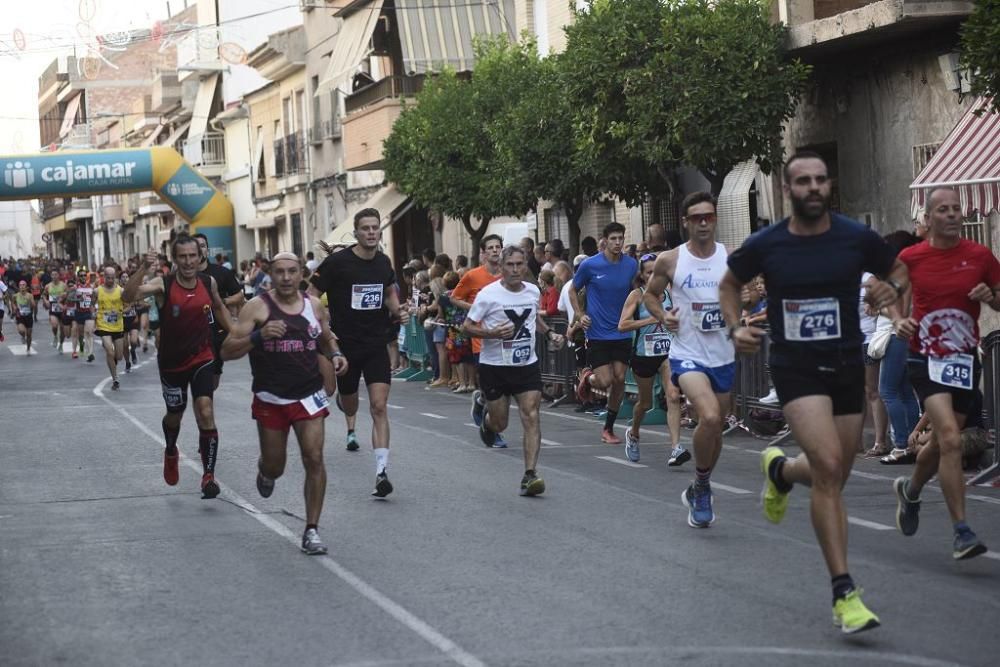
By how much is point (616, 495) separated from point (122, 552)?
3.48 metres

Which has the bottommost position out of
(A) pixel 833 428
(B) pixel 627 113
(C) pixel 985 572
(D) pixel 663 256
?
(C) pixel 985 572

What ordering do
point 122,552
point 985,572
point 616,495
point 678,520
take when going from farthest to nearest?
point 616,495, point 678,520, point 122,552, point 985,572

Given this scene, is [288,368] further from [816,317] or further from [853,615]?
[853,615]

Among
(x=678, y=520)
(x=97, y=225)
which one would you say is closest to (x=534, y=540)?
(x=678, y=520)

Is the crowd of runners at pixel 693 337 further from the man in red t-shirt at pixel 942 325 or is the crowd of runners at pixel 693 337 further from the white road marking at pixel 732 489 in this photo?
the white road marking at pixel 732 489

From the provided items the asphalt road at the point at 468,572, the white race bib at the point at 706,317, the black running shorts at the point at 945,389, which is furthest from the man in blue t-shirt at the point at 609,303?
the black running shorts at the point at 945,389

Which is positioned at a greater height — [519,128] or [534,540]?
Answer: [519,128]

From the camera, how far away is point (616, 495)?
1136cm

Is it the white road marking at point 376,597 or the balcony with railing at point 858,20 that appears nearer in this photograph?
the white road marking at point 376,597

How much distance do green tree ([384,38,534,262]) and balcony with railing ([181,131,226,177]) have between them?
107 feet

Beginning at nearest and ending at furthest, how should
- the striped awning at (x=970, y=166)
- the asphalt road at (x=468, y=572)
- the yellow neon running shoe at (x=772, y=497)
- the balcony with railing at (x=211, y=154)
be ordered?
the asphalt road at (x=468, y=572)
the yellow neon running shoe at (x=772, y=497)
the striped awning at (x=970, y=166)
the balcony with railing at (x=211, y=154)

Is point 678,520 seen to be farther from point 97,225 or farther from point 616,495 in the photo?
point 97,225

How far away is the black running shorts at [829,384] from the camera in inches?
280

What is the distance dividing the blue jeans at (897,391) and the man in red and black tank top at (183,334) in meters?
4.97
